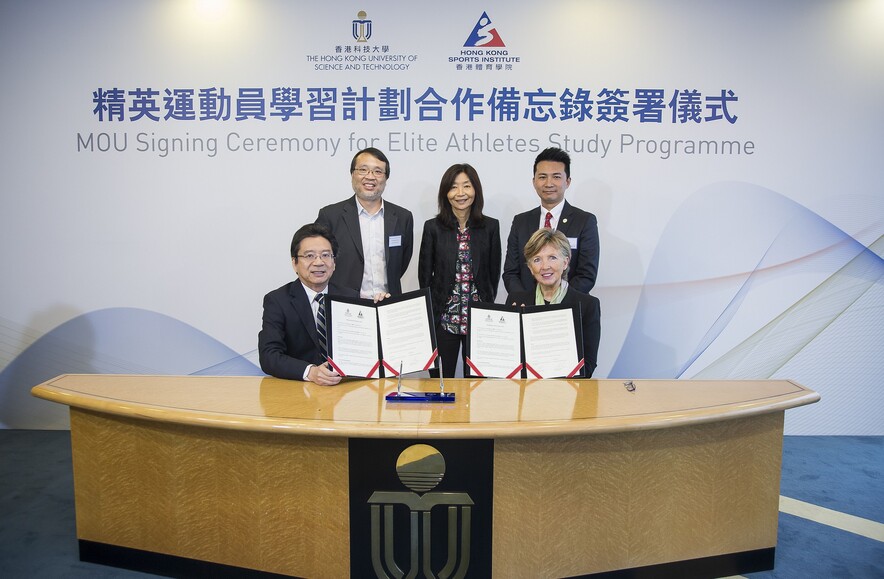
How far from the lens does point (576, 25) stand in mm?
4160

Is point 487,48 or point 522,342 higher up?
point 487,48

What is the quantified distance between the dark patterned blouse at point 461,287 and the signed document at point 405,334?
0.96 metres

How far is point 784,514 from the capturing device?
305 cm

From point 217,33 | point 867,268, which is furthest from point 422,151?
point 867,268

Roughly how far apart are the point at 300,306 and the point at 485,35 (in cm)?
237

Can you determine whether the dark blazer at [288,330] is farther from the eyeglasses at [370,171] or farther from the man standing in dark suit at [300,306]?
the eyeglasses at [370,171]

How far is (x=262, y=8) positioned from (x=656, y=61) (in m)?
2.52

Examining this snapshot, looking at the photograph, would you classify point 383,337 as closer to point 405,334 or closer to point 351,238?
point 405,334

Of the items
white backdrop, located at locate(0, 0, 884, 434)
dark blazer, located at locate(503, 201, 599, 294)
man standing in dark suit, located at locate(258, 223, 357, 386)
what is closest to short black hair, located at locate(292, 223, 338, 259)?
man standing in dark suit, located at locate(258, 223, 357, 386)

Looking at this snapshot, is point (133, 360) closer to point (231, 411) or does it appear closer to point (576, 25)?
point (231, 411)

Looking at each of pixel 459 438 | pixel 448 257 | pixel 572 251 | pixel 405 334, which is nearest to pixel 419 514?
pixel 459 438

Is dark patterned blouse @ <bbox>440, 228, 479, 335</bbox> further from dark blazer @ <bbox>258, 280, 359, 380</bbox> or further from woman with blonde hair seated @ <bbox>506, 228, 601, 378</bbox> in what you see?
dark blazer @ <bbox>258, 280, 359, 380</bbox>

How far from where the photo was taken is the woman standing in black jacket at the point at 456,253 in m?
3.46

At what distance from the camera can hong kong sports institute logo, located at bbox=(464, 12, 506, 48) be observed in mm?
4145
